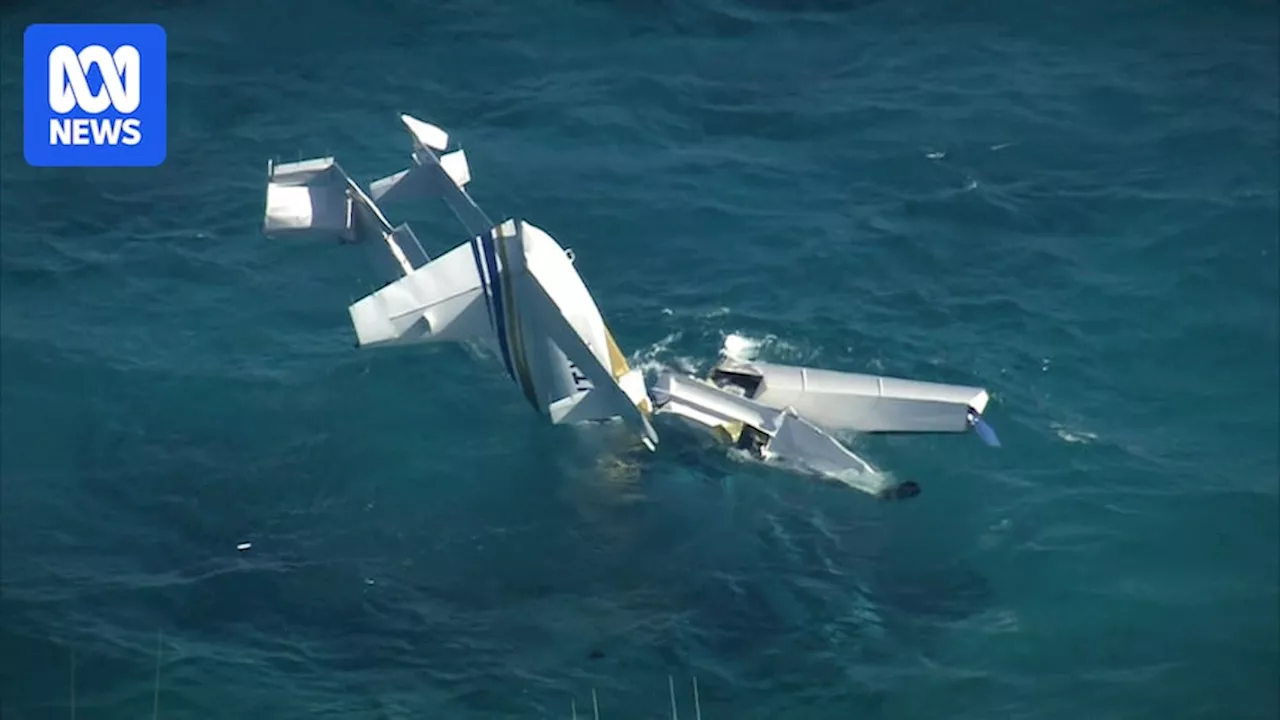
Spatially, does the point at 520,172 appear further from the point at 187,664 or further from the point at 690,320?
the point at 187,664

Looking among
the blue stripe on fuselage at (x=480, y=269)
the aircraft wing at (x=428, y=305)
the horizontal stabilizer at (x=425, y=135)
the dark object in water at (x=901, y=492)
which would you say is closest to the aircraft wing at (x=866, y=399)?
the dark object in water at (x=901, y=492)

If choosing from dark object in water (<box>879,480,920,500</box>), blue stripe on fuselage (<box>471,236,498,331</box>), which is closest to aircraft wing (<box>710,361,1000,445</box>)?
dark object in water (<box>879,480,920,500</box>)

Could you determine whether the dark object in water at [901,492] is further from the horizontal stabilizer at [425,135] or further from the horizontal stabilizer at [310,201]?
the horizontal stabilizer at [310,201]

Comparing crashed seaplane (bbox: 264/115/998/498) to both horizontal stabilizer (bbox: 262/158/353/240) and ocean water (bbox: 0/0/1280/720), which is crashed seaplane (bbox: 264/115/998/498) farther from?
ocean water (bbox: 0/0/1280/720)

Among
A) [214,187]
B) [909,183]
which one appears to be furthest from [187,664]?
[909,183]

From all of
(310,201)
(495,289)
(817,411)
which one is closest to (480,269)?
(495,289)

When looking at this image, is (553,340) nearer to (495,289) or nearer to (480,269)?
(495,289)
